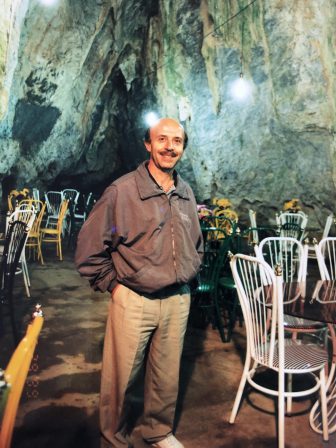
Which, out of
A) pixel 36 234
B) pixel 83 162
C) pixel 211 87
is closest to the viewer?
pixel 36 234

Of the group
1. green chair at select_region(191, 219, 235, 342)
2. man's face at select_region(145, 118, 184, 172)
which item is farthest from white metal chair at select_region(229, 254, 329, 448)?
green chair at select_region(191, 219, 235, 342)

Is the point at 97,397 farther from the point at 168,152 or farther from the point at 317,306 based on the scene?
the point at 168,152

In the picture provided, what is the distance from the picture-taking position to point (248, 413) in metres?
2.54

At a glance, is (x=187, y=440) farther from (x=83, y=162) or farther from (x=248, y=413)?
(x=83, y=162)

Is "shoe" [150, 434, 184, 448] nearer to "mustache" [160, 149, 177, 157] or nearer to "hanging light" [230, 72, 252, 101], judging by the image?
"mustache" [160, 149, 177, 157]

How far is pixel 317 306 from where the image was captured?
235 centimetres

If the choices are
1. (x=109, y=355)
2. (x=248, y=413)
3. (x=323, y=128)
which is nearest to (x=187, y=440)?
(x=248, y=413)

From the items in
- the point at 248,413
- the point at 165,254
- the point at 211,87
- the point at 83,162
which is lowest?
the point at 248,413

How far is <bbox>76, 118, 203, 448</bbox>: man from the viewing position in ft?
6.28

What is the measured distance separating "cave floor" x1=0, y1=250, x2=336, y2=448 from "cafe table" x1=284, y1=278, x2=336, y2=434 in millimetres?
94

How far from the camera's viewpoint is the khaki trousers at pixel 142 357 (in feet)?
6.31

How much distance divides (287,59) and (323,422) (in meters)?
7.80

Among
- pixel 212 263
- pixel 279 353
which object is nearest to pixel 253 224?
pixel 212 263

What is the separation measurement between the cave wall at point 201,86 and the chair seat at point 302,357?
5669 mm
